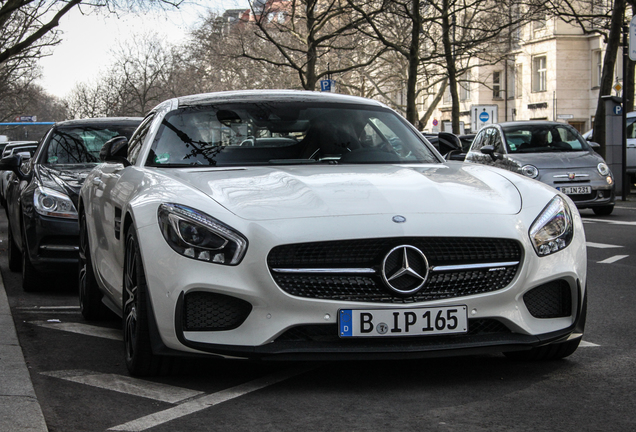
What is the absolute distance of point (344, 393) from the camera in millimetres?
4426

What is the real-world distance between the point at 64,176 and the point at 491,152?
403 inches

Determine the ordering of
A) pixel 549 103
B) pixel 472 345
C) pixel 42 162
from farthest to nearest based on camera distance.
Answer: pixel 549 103, pixel 42 162, pixel 472 345

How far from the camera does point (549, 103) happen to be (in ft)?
191

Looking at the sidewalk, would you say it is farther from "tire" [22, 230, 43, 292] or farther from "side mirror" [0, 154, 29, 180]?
"side mirror" [0, 154, 29, 180]

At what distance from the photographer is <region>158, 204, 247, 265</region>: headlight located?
433 centimetres

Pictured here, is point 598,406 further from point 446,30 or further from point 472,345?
point 446,30

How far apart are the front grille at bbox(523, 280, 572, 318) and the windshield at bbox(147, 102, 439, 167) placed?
4.77 ft

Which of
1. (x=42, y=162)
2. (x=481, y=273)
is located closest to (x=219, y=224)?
(x=481, y=273)

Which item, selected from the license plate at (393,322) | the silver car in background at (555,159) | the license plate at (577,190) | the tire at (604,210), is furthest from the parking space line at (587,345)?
the tire at (604,210)

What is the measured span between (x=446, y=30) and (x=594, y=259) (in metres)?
24.5

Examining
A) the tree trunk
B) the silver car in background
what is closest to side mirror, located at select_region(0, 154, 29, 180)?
the silver car in background

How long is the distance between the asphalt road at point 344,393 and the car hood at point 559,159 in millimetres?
11244

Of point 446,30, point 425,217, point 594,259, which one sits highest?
point 446,30

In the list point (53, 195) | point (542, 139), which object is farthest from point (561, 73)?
point (53, 195)
